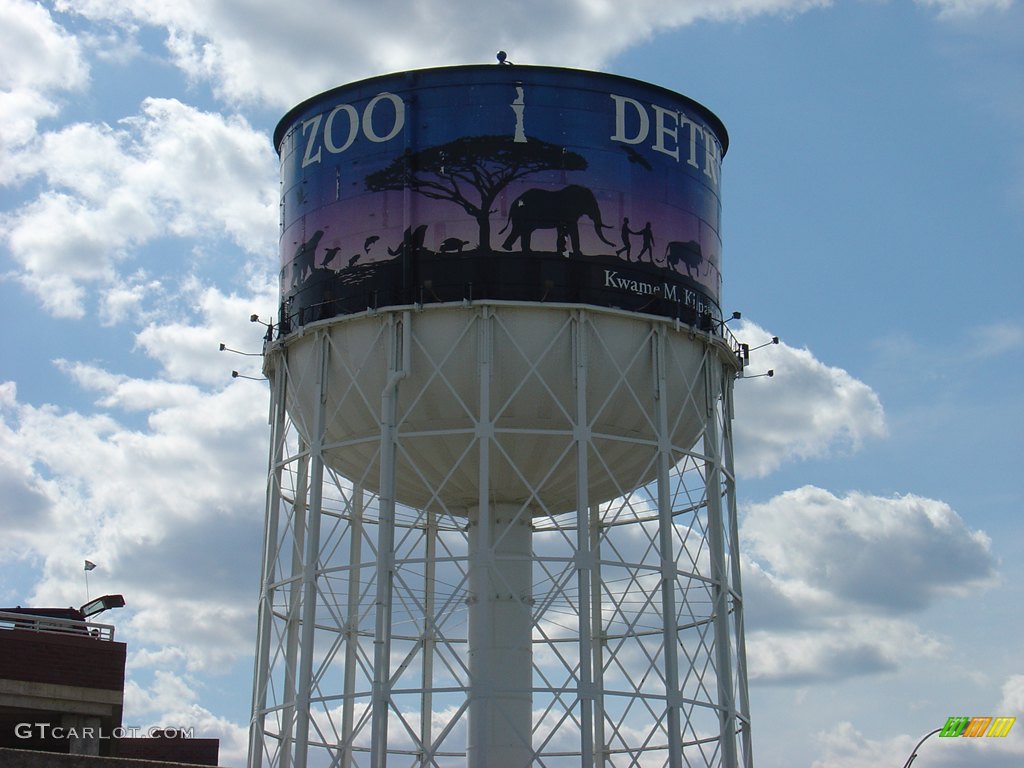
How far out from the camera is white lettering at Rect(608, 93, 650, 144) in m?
33.8

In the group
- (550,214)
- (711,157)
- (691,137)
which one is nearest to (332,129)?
(550,214)

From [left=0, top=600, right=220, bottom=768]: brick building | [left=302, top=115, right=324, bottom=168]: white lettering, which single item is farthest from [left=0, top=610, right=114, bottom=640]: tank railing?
[left=302, top=115, right=324, bottom=168]: white lettering

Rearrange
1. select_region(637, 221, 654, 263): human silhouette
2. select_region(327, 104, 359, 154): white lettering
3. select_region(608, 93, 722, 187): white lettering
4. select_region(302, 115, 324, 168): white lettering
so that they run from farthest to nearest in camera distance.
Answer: select_region(302, 115, 324, 168): white lettering, select_region(327, 104, 359, 154): white lettering, select_region(608, 93, 722, 187): white lettering, select_region(637, 221, 654, 263): human silhouette

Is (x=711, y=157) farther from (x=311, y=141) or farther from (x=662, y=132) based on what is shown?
(x=311, y=141)

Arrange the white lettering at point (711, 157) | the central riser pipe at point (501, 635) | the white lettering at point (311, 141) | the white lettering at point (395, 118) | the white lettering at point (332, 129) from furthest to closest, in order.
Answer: the white lettering at point (711, 157), the white lettering at point (311, 141), the white lettering at point (332, 129), the white lettering at point (395, 118), the central riser pipe at point (501, 635)

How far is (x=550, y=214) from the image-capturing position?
32.7 m

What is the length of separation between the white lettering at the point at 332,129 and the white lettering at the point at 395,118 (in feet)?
0.78

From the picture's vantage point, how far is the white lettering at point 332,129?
112 ft

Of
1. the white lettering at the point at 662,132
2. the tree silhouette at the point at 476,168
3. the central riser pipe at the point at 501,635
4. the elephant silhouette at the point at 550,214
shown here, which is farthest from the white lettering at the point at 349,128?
the central riser pipe at the point at 501,635

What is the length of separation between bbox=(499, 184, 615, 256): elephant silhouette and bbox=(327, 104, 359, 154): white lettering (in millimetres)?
4092

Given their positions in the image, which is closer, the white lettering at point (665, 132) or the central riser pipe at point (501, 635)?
the central riser pipe at point (501, 635)

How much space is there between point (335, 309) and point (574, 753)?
10468mm

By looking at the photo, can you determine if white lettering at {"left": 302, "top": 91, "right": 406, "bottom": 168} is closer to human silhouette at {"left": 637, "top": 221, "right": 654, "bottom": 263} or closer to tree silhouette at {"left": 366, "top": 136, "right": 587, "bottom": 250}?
tree silhouette at {"left": 366, "top": 136, "right": 587, "bottom": 250}

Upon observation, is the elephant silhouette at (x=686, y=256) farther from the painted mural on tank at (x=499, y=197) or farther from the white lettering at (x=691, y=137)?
the white lettering at (x=691, y=137)
